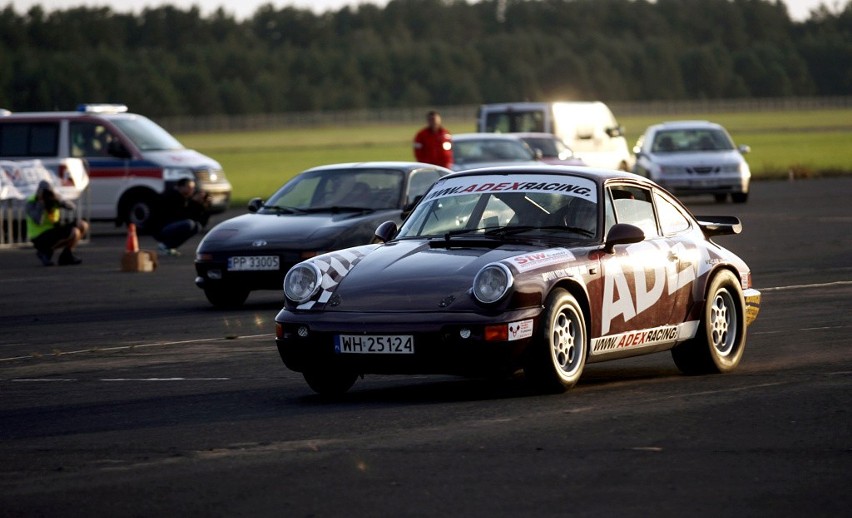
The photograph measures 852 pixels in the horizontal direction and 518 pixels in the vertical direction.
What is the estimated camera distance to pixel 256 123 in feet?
488

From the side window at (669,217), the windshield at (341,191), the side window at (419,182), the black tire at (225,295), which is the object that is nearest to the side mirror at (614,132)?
the side window at (419,182)

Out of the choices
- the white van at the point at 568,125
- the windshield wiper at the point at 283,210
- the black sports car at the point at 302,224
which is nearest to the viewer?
the black sports car at the point at 302,224

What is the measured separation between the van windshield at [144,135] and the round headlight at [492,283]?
20.0m

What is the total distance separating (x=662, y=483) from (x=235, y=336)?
24.0 ft

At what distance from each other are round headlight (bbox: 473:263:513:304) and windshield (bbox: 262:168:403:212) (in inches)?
303

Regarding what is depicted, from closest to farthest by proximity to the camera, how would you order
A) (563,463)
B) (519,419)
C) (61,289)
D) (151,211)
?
(563,463) → (519,419) → (61,289) → (151,211)

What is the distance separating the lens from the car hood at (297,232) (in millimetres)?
16188

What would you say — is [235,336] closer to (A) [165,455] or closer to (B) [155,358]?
(B) [155,358]

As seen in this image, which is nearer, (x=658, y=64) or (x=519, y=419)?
(x=519, y=419)

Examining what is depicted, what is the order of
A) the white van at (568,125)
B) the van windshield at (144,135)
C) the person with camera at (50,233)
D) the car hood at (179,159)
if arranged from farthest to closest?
the white van at (568,125)
the van windshield at (144,135)
the car hood at (179,159)
the person with camera at (50,233)

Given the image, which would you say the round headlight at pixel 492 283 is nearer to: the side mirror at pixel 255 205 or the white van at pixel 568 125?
the side mirror at pixel 255 205

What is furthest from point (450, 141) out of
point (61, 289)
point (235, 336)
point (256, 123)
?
point (256, 123)

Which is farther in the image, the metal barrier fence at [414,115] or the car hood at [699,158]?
the metal barrier fence at [414,115]

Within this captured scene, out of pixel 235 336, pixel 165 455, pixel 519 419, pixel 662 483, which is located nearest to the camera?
pixel 662 483
